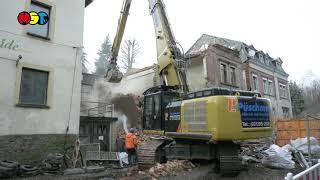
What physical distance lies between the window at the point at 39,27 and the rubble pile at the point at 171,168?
7.51 m

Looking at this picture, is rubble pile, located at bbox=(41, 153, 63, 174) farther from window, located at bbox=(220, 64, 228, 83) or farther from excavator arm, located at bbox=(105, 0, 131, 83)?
window, located at bbox=(220, 64, 228, 83)

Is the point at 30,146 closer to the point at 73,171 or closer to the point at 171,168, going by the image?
the point at 73,171

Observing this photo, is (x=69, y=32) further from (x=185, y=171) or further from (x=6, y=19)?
(x=185, y=171)

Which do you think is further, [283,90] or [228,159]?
[283,90]

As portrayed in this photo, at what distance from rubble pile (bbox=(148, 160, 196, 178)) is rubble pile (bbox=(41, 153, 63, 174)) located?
404 centimetres

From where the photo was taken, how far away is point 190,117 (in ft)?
32.4

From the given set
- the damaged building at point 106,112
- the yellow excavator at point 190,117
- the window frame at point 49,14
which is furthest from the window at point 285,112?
the window frame at point 49,14

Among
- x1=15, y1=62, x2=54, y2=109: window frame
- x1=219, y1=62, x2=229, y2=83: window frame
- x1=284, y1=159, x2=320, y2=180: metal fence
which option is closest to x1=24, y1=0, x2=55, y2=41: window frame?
x1=15, y1=62, x2=54, y2=109: window frame

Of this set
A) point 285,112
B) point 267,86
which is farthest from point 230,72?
point 285,112

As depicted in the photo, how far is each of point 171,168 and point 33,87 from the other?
6697 millimetres

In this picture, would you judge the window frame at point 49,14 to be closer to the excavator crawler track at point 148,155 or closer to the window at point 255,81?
the excavator crawler track at point 148,155

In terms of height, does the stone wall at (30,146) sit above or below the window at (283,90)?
below

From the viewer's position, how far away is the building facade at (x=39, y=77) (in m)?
11.7

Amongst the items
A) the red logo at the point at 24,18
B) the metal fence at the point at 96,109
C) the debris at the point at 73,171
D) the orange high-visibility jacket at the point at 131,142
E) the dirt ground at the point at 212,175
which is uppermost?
the red logo at the point at 24,18
